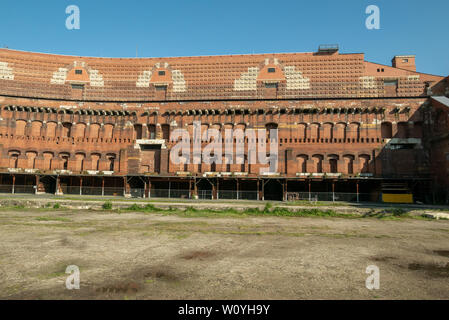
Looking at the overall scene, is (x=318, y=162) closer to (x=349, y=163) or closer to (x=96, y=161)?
(x=349, y=163)

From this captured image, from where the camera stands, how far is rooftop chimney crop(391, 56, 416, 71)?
3416 centimetres

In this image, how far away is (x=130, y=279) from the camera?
5.27 metres

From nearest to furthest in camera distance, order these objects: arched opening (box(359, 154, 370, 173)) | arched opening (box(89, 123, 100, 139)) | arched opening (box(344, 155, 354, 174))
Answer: arched opening (box(359, 154, 370, 173)) < arched opening (box(344, 155, 354, 174)) < arched opening (box(89, 123, 100, 139))

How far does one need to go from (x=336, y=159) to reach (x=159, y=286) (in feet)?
96.9

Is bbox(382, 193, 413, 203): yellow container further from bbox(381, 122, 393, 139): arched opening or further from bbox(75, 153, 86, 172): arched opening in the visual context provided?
bbox(75, 153, 86, 172): arched opening

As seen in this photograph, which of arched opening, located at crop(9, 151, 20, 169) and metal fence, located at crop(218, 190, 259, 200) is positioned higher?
arched opening, located at crop(9, 151, 20, 169)

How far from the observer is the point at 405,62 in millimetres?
34375

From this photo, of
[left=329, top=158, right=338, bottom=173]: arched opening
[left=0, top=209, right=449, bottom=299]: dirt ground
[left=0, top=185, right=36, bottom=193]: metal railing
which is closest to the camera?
[left=0, top=209, right=449, bottom=299]: dirt ground

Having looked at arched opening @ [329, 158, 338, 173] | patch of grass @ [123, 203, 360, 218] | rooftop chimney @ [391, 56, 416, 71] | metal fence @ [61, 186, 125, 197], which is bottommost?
patch of grass @ [123, 203, 360, 218]

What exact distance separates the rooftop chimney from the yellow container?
724 inches

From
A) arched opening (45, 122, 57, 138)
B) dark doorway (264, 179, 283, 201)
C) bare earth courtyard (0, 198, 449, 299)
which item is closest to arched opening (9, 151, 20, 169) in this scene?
arched opening (45, 122, 57, 138)

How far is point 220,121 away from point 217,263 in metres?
27.8

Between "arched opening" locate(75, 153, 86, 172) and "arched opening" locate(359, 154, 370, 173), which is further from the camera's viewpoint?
"arched opening" locate(75, 153, 86, 172)

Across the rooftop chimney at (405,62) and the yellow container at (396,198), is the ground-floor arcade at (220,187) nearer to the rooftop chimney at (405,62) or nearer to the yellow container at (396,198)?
the yellow container at (396,198)
